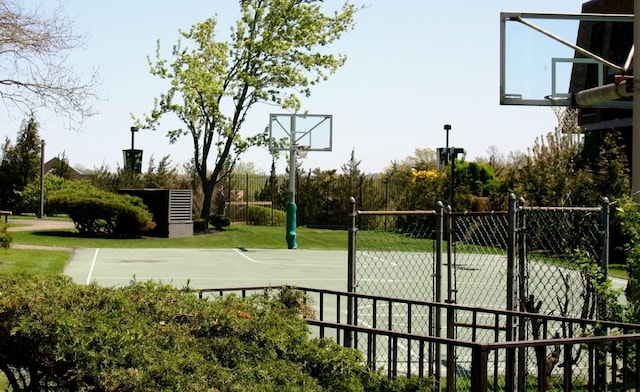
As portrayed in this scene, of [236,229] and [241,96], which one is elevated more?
[241,96]

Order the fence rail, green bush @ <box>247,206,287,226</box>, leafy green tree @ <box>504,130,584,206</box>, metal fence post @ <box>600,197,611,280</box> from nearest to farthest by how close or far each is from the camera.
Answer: the fence rail < metal fence post @ <box>600,197,611,280</box> < leafy green tree @ <box>504,130,584,206</box> < green bush @ <box>247,206,287,226</box>

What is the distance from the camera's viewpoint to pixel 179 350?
13.0 feet

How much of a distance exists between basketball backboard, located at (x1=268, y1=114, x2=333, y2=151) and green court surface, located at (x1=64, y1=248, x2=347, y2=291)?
6.24 metres

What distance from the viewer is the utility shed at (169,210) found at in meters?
33.2

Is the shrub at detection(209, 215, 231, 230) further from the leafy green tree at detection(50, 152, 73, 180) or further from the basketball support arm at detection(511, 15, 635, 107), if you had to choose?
the basketball support arm at detection(511, 15, 635, 107)

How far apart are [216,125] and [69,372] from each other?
35.3 m

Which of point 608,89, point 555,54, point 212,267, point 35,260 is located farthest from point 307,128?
point 608,89

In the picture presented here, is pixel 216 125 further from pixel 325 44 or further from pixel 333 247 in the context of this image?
pixel 333 247

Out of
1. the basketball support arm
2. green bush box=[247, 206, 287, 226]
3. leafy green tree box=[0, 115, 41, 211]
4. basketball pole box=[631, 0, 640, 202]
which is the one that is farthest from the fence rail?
leafy green tree box=[0, 115, 41, 211]

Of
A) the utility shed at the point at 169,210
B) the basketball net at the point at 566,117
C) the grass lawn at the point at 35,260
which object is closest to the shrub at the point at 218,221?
the utility shed at the point at 169,210

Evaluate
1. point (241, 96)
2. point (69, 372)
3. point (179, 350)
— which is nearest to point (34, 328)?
point (69, 372)

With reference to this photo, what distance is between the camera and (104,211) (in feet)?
102

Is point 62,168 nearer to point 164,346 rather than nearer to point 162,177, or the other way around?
point 162,177

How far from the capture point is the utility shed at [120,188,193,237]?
109 feet
